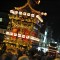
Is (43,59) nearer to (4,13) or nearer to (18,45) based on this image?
(18,45)

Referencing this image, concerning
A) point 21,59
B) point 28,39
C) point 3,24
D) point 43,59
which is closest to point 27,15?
point 28,39

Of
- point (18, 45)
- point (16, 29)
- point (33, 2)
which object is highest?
point (33, 2)

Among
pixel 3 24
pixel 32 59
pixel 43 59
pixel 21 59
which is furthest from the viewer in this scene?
pixel 3 24

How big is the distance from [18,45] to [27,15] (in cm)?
468

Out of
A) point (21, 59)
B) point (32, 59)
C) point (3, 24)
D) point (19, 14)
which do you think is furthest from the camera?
point (3, 24)

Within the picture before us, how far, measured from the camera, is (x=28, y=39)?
28922mm

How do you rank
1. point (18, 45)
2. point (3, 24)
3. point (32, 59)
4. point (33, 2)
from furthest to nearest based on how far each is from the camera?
point (3, 24)
point (33, 2)
point (18, 45)
point (32, 59)

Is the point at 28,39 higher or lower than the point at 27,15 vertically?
lower

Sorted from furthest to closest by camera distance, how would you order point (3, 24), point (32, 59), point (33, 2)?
point (3, 24), point (33, 2), point (32, 59)

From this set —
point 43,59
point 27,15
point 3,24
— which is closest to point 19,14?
point 27,15

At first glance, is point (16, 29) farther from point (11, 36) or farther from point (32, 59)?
point (32, 59)

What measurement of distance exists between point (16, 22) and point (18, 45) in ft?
10.2

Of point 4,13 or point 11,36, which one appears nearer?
point 11,36

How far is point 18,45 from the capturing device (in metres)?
27.9
